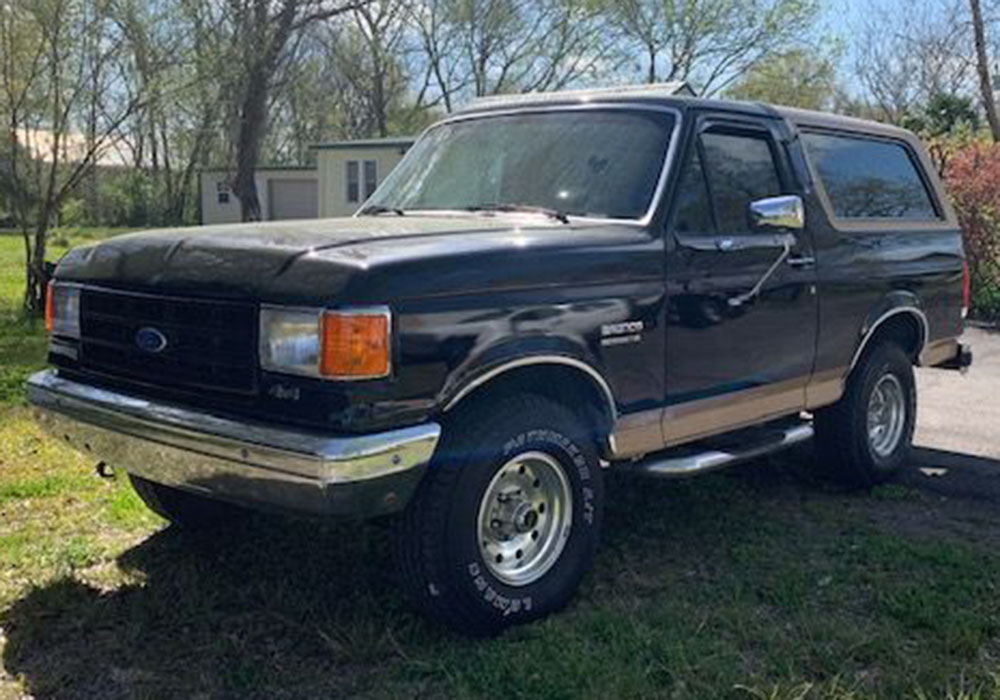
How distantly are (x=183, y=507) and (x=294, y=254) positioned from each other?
1.89 m

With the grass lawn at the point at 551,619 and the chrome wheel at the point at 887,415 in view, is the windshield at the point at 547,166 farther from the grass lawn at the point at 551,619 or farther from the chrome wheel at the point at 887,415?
the chrome wheel at the point at 887,415

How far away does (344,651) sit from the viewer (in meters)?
3.71

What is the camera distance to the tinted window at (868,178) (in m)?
5.66

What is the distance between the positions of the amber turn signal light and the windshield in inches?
58.1

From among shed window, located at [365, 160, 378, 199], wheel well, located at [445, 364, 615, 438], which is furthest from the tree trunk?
wheel well, located at [445, 364, 615, 438]

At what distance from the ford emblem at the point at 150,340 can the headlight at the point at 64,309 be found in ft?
1.68

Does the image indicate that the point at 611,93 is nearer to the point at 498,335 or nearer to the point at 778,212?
the point at 778,212

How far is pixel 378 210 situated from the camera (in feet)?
17.0

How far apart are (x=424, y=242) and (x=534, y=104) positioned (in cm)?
170

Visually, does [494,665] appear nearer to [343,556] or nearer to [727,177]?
[343,556]

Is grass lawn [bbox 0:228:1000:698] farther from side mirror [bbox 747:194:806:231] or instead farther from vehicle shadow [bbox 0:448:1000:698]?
side mirror [bbox 747:194:806:231]

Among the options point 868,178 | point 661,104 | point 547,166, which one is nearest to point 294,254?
point 547,166

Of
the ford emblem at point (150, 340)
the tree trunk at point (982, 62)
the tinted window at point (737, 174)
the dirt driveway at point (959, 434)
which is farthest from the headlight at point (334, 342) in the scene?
the tree trunk at point (982, 62)

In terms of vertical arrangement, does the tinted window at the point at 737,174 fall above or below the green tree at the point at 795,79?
below
